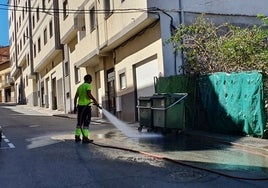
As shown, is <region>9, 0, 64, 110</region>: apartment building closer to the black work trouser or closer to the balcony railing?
the balcony railing

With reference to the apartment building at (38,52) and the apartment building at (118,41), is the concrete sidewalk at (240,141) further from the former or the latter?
the apartment building at (38,52)

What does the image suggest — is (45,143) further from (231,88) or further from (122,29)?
(122,29)

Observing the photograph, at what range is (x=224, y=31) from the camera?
18891 mm

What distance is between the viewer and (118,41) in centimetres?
2112

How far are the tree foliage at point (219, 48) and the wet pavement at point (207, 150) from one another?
254 centimetres

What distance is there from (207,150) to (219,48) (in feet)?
17.7

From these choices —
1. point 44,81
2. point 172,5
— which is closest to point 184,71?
point 172,5

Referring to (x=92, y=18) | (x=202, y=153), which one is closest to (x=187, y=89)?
(x=202, y=153)

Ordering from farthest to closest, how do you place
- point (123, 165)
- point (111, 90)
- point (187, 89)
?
1. point (111, 90)
2. point (187, 89)
3. point (123, 165)

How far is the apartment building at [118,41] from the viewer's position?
17.8 metres

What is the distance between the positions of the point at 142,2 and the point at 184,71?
120 inches

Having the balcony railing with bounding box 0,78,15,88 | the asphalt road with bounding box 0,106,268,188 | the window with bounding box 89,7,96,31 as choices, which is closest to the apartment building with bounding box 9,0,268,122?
the window with bounding box 89,7,96,31

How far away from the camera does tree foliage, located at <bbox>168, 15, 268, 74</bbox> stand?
14638 millimetres

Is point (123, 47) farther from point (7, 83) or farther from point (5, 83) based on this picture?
point (5, 83)
